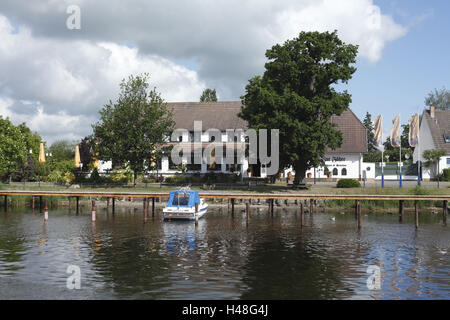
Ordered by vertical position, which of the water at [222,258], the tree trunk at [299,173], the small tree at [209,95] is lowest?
the water at [222,258]

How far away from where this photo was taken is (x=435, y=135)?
74062 mm

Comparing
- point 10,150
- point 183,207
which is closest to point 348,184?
point 183,207

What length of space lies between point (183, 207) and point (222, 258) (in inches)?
613

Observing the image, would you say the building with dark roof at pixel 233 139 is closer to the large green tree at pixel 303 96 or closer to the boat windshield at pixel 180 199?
the large green tree at pixel 303 96

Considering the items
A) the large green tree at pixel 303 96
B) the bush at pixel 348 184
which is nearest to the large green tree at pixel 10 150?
the large green tree at pixel 303 96

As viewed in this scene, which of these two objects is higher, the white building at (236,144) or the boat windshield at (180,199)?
the white building at (236,144)

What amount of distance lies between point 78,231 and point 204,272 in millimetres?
16493

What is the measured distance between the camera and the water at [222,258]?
20.4 m

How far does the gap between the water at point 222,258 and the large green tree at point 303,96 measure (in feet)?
36.6

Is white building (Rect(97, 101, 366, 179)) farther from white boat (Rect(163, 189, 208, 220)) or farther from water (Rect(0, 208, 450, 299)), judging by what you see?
water (Rect(0, 208, 450, 299))

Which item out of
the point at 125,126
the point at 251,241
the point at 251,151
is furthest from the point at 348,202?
the point at 125,126

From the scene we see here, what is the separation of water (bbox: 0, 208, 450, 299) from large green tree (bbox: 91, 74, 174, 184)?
17189mm

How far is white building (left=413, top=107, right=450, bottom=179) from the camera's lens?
68750 mm

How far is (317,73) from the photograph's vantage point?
5309 centimetres
